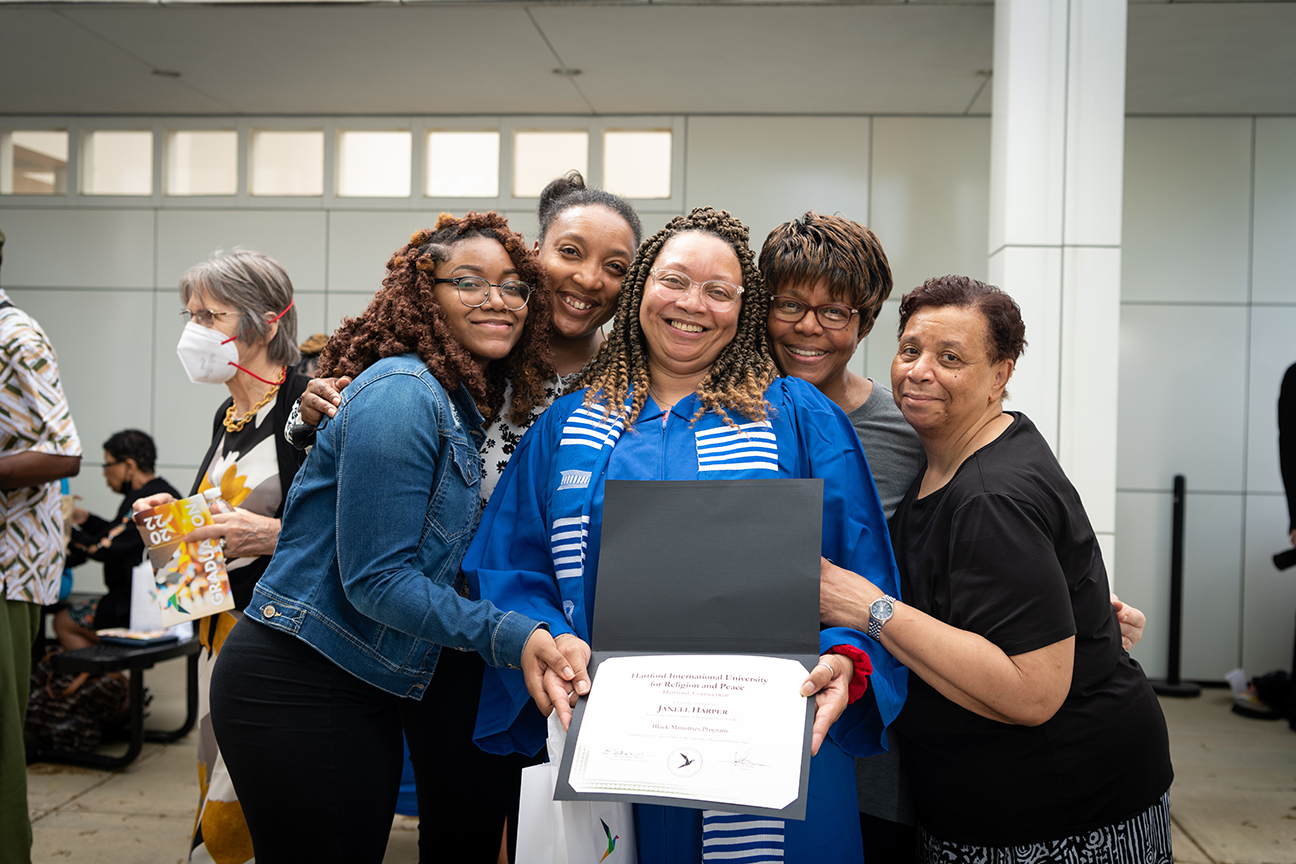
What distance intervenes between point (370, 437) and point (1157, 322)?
6447mm

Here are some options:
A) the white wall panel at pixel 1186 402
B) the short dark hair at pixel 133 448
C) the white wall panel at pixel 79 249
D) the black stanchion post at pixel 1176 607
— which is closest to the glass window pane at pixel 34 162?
the white wall panel at pixel 79 249

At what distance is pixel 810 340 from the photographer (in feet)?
6.87

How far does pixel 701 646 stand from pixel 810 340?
Result: 0.91 meters

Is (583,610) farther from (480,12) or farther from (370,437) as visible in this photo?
(480,12)

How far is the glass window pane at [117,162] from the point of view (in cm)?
707

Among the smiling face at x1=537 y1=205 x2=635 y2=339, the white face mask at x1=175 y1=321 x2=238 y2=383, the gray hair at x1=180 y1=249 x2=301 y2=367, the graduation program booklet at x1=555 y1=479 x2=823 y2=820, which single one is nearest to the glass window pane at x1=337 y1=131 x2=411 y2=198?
the gray hair at x1=180 y1=249 x2=301 y2=367

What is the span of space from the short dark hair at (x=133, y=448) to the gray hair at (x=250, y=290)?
321 centimetres

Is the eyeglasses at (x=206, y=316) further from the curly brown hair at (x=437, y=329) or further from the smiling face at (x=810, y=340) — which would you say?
the smiling face at (x=810, y=340)

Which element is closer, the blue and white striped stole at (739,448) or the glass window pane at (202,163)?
the blue and white striped stole at (739,448)

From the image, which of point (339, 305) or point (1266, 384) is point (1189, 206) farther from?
point (339, 305)

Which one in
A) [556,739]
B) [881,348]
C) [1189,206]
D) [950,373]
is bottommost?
[556,739]

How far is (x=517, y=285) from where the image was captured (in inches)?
77.9

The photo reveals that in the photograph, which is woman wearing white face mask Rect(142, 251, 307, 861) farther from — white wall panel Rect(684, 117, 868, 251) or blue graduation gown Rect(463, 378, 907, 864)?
white wall panel Rect(684, 117, 868, 251)
